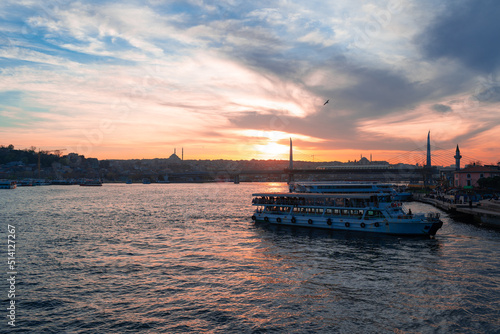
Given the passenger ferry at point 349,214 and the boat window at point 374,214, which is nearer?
the passenger ferry at point 349,214

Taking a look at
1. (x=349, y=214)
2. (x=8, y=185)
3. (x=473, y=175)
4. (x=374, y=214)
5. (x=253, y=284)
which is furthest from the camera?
(x=8, y=185)

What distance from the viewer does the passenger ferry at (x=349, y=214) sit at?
1711 inches

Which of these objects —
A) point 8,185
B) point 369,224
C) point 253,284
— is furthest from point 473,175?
point 8,185

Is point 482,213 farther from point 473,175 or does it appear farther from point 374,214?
point 473,175

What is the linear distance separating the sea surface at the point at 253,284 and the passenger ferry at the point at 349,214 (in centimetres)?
171

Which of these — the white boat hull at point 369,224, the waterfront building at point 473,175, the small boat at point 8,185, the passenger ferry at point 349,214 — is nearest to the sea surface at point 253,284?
the white boat hull at point 369,224

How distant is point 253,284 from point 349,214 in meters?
26.6

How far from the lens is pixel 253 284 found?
25.5m

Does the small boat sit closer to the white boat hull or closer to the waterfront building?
the white boat hull

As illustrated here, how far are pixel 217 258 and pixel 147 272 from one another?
6.97 m

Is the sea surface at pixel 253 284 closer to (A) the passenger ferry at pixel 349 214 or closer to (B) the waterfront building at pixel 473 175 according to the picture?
(A) the passenger ferry at pixel 349 214

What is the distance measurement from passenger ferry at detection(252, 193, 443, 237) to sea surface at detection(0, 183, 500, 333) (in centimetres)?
171

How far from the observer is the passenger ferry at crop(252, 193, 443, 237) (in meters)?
43.5

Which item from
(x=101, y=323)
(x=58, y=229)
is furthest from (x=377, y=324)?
(x=58, y=229)
